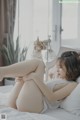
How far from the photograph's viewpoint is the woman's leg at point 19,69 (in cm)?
198

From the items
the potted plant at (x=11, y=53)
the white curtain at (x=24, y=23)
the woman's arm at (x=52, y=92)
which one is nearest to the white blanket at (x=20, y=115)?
the woman's arm at (x=52, y=92)

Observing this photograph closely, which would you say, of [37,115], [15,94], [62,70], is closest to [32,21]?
[62,70]

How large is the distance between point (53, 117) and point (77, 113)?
0.74ft

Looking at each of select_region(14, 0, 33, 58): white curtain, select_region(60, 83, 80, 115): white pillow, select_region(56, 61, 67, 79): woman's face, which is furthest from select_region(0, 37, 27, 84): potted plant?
select_region(60, 83, 80, 115): white pillow

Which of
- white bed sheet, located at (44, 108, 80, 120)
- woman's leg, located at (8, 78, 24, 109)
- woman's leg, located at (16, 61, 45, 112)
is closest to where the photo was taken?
white bed sheet, located at (44, 108, 80, 120)

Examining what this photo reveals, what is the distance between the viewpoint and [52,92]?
2.13 m

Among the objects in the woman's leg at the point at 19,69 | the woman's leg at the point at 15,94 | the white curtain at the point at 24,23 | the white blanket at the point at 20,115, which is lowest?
the white blanket at the point at 20,115

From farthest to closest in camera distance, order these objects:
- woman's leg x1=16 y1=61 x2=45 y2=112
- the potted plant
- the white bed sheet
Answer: the potted plant, woman's leg x1=16 y1=61 x2=45 y2=112, the white bed sheet

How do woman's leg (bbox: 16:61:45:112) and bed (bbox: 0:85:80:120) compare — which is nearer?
bed (bbox: 0:85:80:120)

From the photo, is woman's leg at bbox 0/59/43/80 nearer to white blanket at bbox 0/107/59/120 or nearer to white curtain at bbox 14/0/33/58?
white blanket at bbox 0/107/59/120

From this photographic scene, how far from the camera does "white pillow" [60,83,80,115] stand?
2.05 meters

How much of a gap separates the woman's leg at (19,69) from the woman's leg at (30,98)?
0.07 metres

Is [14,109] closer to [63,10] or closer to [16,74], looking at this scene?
[16,74]

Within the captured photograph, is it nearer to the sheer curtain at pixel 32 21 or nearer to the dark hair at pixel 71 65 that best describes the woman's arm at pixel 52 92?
the dark hair at pixel 71 65
